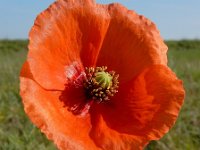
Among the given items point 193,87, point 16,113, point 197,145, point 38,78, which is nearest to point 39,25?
point 38,78

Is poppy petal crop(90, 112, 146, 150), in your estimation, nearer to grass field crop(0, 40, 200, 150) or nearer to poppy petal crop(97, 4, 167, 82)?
poppy petal crop(97, 4, 167, 82)

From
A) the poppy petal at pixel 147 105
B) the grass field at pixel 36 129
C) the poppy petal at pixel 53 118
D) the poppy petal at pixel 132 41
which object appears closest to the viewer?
the poppy petal at pixel 53 118

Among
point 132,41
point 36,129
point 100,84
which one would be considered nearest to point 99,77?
point 100,84

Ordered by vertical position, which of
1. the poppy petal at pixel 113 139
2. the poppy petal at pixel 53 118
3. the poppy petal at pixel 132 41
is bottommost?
the poppy petal at pixel 113 139

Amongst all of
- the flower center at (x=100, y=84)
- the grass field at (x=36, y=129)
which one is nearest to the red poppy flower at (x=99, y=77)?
the flower center at (x=100, y=84)

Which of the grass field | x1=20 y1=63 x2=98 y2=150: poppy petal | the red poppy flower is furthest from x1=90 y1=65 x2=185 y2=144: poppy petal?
the grass field

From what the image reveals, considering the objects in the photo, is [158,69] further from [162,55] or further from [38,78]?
[38,78]

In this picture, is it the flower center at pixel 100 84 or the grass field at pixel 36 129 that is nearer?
the flower center at pixel 100 84

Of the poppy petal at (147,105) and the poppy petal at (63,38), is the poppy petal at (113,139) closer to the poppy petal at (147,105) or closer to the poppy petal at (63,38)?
the poppy petal at (147,105)
